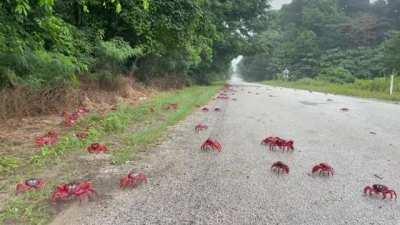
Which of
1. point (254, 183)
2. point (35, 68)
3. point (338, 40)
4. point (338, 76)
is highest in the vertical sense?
point (338, 40)

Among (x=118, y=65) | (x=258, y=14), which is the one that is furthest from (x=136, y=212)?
(x=258, y=14)

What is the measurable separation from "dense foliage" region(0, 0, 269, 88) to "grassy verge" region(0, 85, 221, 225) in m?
1.48

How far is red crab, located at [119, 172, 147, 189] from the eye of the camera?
346 cm

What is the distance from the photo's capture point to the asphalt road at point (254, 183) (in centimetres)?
287

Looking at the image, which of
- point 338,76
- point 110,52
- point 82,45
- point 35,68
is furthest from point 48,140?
point 338,76

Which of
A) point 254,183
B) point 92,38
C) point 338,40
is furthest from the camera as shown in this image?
point 338,40

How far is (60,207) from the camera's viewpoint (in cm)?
296

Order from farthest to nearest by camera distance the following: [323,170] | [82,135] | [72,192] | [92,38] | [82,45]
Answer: [92,38], [82,45], [82,135], [323,170], [72,192]

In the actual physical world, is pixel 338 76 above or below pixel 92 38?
below

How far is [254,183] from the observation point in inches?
143

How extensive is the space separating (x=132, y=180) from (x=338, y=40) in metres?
56.4

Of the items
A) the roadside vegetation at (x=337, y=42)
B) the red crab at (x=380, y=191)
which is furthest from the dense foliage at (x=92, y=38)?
the roadside vegetation at (x=337, y=42)

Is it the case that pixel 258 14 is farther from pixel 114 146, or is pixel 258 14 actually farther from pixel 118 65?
pixel 114 146

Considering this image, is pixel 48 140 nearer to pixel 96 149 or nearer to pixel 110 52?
pixel 96 149
